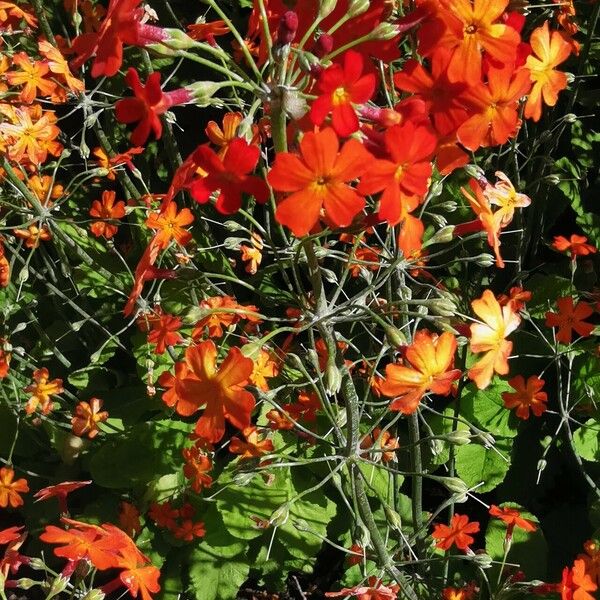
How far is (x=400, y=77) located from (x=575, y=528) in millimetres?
2264

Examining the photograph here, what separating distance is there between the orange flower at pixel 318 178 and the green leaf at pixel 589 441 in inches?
73.8

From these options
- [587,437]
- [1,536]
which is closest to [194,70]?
[587,437]

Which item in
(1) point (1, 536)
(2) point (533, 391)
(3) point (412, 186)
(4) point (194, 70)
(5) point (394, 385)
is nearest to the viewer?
(3) point (412, 186)

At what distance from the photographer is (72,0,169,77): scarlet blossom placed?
1.01 m

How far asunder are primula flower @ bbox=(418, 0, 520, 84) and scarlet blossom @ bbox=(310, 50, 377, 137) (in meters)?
0.14

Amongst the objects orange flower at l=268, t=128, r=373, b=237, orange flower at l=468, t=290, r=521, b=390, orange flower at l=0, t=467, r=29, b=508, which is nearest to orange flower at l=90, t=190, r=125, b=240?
orange flower at l=0, t=467, r=29, b=508

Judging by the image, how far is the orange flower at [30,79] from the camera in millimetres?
2340

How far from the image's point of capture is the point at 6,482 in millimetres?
2529

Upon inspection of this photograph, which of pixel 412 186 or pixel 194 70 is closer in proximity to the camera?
pixel 412 186

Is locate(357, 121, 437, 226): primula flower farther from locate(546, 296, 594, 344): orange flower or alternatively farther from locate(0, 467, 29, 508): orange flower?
locate(0, 467, 29, 508): orange flower

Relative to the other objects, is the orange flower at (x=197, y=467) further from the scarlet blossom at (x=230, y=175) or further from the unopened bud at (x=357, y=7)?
the unopened bud at (x=357, y=7)

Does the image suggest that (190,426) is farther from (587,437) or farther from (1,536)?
(587,437)

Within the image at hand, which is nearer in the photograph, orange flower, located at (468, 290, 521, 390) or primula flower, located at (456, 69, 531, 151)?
primula flower, located at (456, 69, 531, 151)

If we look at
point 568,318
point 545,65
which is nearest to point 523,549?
point 568,318
